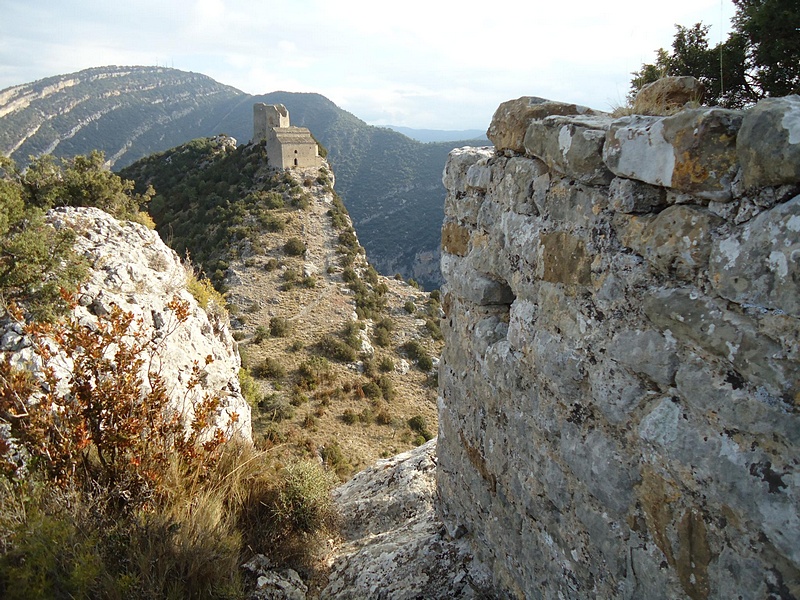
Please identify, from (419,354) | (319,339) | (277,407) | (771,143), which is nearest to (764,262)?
(771,143)

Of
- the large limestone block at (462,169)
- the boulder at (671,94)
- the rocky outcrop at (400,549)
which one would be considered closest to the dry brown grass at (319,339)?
the rocky outcrop at (400,549)

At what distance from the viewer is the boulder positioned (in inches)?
87.7

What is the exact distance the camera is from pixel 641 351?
1899 millimetres

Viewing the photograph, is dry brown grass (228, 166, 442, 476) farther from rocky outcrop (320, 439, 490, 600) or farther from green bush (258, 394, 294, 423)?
rocky outcrop (320, 439, 490, 600)

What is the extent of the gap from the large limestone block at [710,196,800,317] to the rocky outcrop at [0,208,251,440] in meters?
4.32

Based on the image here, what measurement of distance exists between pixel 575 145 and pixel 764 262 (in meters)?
0.97

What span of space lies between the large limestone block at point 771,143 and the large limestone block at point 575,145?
0.60m

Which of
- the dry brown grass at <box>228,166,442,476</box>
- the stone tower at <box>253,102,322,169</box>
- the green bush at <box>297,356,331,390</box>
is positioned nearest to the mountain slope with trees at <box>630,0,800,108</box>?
the dry brown grass at <box>228,166,442,476</box>

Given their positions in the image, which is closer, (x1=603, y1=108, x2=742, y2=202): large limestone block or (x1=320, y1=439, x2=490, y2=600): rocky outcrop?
(x1=603, y1=108, x2=742, y2=202): large limestone block

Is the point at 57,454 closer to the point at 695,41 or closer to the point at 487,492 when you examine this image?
the point at 487,492

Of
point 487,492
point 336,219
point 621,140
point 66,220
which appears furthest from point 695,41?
point 336,219

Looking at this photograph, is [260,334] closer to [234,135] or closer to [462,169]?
[462,169]

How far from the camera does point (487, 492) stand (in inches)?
127

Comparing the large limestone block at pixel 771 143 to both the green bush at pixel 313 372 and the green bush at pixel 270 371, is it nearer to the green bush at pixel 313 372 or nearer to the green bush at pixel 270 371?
the green bush at pixel 313 372
